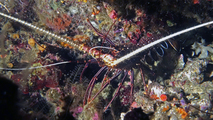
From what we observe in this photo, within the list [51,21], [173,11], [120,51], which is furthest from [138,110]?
[51,21]

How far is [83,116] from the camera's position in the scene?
9.16 feet

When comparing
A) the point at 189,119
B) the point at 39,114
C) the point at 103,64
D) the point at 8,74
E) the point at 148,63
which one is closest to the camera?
the point at 189,119

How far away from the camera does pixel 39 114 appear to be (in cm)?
286

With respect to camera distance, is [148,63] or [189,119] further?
[148,63]

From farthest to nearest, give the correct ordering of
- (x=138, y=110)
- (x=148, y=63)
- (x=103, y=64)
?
1. (x=148, y=63)
2. (x=103, y=64)
3. (x=138, y=110)

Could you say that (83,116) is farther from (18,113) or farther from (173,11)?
(173,11)

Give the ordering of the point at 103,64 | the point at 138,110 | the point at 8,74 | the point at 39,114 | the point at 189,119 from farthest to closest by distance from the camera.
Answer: the point at 8,74 → the point at 103,64 → the point at 39,114 → the point at 138,110 → the point at 189,119

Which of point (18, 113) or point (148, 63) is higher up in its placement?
point (148, 63)

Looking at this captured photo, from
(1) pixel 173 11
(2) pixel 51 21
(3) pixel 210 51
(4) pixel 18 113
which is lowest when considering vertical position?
(4) pixel 18 113

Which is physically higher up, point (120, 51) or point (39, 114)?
point (120, 51)

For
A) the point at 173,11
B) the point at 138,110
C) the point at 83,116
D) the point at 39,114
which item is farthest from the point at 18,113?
the point at 173,11

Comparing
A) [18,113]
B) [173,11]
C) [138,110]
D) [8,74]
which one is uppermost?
[173,11]

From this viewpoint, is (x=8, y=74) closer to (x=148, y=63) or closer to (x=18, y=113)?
(x=18, y=113)

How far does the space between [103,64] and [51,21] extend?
203 cm
